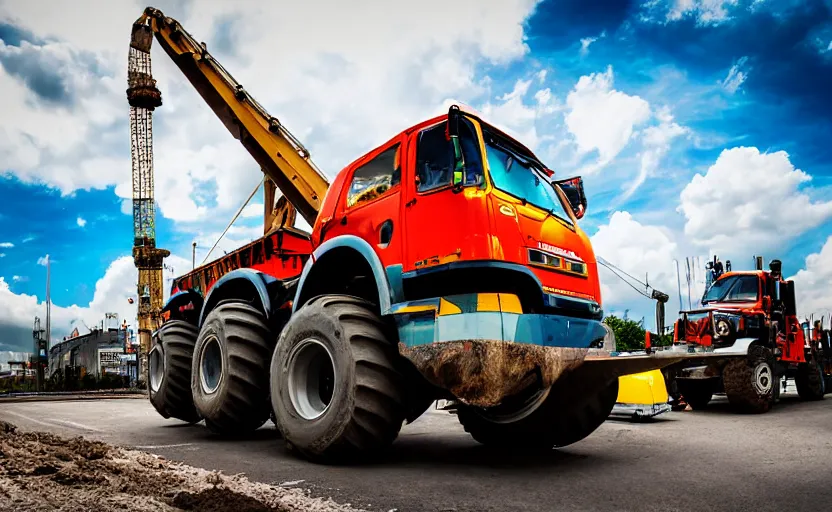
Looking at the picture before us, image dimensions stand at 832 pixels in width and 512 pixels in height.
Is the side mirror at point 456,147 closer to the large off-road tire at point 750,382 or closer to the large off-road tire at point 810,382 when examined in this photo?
the large off-road tire at point 750,382

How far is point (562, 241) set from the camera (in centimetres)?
579

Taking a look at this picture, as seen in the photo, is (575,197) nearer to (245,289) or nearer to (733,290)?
(245,289)

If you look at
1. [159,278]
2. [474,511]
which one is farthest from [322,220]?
[159,278]

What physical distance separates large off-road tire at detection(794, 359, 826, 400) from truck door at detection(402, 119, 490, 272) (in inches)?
535

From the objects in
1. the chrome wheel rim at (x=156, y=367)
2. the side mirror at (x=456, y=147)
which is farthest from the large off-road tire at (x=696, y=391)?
the side mirror at (x=456, y=147)

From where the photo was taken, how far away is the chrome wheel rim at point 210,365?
25.2 feet

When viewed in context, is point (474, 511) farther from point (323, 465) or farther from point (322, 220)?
point (322, 220)

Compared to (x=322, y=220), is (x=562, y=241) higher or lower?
lower

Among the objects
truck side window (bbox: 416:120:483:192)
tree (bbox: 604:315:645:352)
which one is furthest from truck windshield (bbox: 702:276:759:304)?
tree (bbox: 604:315:645:352)

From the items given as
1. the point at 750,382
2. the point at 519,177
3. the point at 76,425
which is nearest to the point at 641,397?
the point at 750,382

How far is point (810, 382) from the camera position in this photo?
617 inches

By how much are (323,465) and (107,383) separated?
128ft

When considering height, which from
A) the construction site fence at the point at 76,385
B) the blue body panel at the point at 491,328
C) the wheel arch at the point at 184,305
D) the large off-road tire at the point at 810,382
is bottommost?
the construction site fence at the point at 76,385

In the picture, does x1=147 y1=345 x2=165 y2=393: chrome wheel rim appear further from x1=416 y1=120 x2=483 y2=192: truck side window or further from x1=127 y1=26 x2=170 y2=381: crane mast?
x1=127 y1=26 x2=170 y2=381: crane mast
